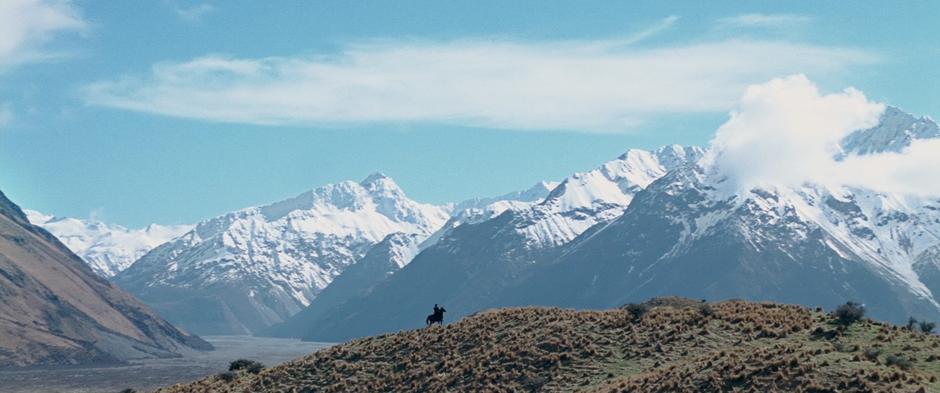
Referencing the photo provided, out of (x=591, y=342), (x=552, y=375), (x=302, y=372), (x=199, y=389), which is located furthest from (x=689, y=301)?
(x=199, y=389)

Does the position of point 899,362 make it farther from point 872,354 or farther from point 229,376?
point 229,376

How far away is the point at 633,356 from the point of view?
79.6m

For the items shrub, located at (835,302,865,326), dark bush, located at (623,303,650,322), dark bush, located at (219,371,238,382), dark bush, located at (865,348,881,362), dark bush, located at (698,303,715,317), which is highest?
dark bush, located at (219,371,238,382)

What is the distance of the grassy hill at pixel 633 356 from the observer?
6512 cm

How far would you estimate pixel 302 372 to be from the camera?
93.8m

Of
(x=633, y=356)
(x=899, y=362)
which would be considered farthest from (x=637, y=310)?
(x=899, y=362)

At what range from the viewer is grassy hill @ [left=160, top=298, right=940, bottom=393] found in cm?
6512

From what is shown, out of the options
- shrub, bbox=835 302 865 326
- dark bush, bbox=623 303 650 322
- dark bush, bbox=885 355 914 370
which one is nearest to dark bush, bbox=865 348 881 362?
dark bush, bbox=885 355 914 370

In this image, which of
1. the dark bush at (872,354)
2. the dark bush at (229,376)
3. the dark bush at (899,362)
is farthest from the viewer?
the dark bush at (229,376)

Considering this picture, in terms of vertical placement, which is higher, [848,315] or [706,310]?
[706,310]

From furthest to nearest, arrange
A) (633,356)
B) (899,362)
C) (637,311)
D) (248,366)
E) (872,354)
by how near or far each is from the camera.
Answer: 1. (248,366)
2. (637,311)
3. (633,356)
4. (872,354)
5. (899,362)

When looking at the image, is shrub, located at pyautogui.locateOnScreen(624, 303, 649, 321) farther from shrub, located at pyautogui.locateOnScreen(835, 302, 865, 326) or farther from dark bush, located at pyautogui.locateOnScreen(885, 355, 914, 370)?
dark bush, located at pyautogui.locateOnScreen(885, 355, 914, 370)

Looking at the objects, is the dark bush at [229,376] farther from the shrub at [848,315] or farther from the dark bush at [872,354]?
the dark bush at [872,354]

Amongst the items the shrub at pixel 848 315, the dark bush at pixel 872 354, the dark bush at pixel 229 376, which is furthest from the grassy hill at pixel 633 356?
the shrub at pixel 848 315
